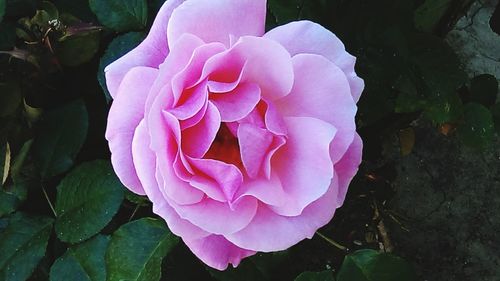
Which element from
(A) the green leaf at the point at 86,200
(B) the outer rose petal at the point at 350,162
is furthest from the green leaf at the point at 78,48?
(B) the outer rose petal at the point at 350,162

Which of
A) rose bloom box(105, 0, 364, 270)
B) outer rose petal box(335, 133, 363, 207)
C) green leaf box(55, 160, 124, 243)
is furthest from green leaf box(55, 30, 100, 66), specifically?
outer rose petal box(335, 133, 363, 207)

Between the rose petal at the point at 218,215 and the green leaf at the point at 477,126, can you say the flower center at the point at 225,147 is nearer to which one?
the rose petal at the point at 218,215

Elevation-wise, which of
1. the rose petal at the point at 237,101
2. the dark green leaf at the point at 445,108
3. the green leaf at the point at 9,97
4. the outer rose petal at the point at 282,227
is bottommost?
the green leaf at the point at 9,97

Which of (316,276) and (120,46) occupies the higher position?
(120,46)

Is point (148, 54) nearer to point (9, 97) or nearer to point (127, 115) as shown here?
point (127, 115)

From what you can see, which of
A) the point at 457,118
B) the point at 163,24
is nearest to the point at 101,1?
the point at 163,24

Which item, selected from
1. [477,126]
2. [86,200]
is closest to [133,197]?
[86,200]

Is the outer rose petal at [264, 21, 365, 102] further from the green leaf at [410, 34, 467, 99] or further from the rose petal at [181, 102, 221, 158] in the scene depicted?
the green leaf at [410, 34, 467, 99]

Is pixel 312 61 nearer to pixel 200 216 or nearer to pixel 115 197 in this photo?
pixel 200 216
